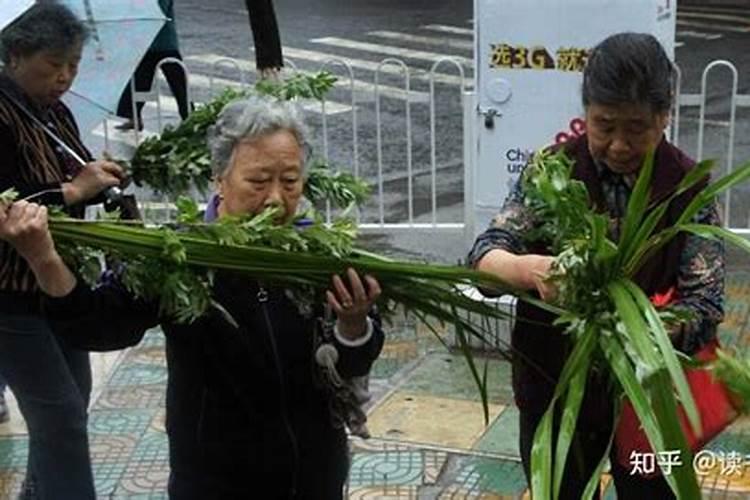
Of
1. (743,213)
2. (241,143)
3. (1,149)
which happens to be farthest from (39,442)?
(743,213)

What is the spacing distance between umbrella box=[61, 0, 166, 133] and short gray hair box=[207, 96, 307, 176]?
1481 millimetres

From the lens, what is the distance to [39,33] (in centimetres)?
351

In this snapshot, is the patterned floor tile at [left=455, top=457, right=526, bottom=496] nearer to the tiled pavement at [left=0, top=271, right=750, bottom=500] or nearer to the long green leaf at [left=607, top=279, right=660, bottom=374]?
the tiled pavement at [left=0, top=271, right=750, bottom=500]

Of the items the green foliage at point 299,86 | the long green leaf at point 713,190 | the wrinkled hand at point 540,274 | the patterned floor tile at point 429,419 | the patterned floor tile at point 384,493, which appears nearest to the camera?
the long green leaf at point 713,190

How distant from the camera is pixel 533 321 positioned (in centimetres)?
287

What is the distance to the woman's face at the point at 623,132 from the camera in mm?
2730

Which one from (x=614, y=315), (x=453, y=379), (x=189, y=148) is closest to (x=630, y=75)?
(x=614, y=315)

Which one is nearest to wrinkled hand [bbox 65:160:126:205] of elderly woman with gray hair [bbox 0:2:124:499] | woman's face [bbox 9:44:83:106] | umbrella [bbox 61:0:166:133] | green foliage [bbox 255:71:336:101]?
elderly woman with gray hair [bbox 0:2:124:499]

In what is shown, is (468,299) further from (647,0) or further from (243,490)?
(647,0)

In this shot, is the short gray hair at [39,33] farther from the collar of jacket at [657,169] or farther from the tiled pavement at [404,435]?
the tiled pavement at [404,435]

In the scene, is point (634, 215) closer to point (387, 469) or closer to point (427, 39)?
point (387, 469)

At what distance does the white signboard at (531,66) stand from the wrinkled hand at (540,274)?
9.01 ft

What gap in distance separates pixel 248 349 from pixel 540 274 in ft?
2.03

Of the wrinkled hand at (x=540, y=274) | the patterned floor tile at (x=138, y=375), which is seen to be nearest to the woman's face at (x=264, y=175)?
the wrinkled hand at (x=540, y=274)
